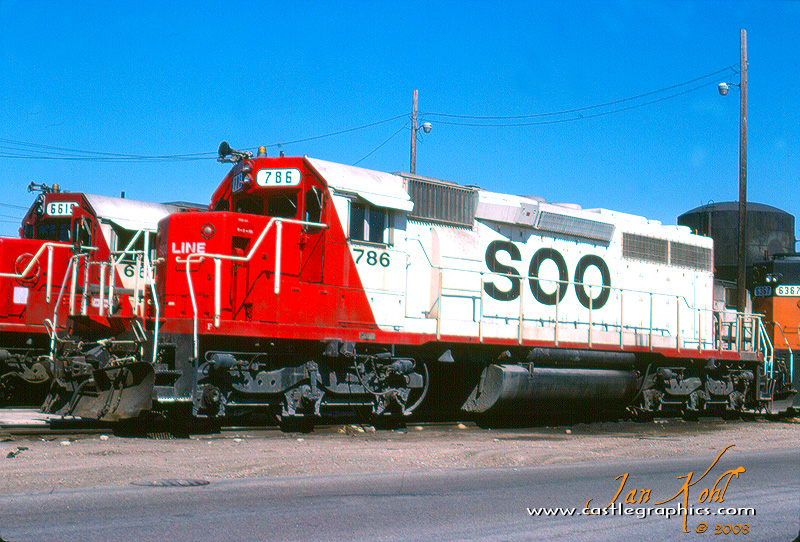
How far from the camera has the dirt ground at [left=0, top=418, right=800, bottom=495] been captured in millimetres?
6926

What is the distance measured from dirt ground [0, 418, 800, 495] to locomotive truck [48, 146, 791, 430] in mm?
471

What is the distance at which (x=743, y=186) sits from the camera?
19.5 m

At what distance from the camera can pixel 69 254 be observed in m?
13.5

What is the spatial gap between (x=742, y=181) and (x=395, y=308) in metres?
12.6

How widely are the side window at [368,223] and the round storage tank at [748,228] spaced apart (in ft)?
45.5

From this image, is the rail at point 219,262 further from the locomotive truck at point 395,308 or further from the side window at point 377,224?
the side window at point 377,224

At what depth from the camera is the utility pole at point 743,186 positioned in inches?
715

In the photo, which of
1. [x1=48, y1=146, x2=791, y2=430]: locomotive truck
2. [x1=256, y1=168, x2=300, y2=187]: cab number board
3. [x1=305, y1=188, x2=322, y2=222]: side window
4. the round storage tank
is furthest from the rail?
the round storage tank

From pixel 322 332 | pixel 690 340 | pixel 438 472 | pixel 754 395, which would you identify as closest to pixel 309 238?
pixel 322 332

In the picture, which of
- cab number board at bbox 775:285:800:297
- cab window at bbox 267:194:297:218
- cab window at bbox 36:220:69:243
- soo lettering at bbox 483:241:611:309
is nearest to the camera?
cab window at bbox 267:194:297:218

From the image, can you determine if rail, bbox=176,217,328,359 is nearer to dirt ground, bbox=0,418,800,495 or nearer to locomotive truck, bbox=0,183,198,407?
dirt ground, bbox=0,418,800,495

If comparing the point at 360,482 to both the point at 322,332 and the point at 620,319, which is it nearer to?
the point at 322,332

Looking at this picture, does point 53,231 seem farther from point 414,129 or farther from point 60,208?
point 414,129

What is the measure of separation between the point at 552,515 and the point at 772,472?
142 inches
